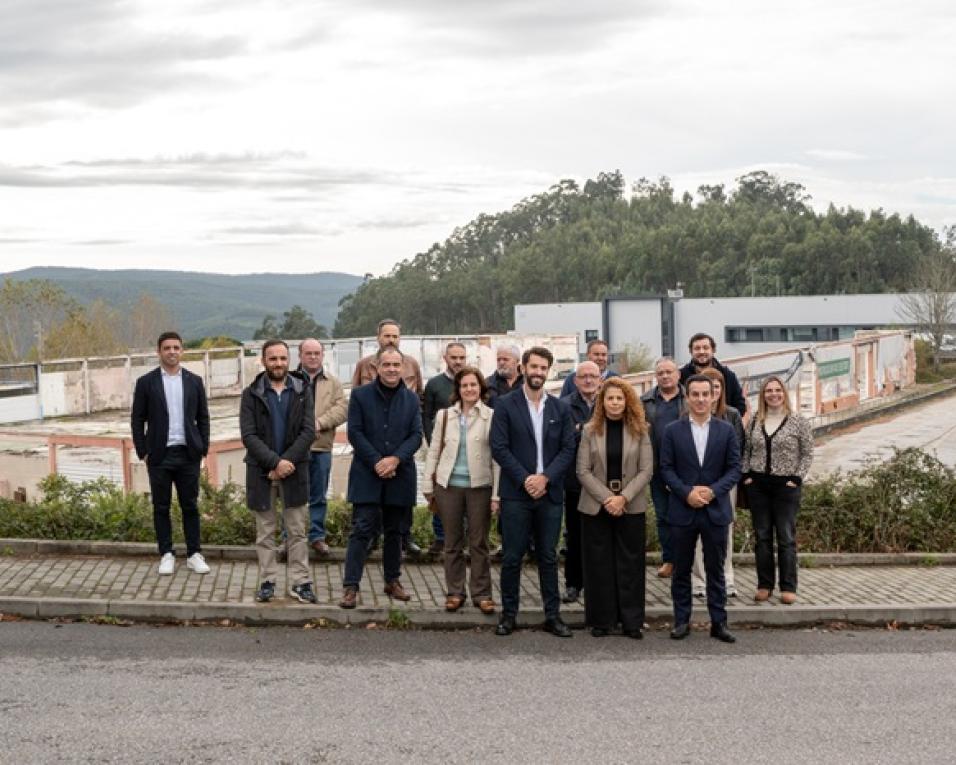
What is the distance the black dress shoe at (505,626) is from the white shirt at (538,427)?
110 centimetres

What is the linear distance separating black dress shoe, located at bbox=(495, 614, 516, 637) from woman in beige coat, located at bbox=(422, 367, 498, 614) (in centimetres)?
28

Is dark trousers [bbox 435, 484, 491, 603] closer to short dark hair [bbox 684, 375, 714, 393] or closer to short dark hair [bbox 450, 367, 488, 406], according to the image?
short dark hair [bbox 450, 367, 488, 406]

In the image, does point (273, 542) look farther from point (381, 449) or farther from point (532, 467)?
point (532, 467)

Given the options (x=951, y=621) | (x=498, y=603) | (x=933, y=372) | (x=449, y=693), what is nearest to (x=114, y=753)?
(x=449, y=693)

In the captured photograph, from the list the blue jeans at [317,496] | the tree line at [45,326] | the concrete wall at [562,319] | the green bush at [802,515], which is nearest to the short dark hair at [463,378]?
the blue jeans at [317,496]

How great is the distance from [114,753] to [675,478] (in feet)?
14.5

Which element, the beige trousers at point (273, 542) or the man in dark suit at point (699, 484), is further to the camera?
the beige trousers at point (273, 542)

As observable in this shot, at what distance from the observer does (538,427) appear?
8.84 metres

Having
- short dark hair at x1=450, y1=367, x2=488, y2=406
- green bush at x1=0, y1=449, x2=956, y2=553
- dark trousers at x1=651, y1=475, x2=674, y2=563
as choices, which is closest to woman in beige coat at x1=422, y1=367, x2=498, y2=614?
short dark hair at x1=450, y1=367, x2=488, y2=406

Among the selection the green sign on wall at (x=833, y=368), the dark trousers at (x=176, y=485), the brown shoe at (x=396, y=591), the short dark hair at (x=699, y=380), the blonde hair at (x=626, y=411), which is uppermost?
the short dark hair at (x=699, y=380)

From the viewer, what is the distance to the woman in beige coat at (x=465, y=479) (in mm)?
9023

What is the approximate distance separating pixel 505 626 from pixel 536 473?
1.14m

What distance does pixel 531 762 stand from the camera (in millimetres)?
6020

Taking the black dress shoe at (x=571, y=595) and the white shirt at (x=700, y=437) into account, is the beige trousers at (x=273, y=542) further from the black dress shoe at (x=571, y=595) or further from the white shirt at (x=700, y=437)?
the white shirt at (x=700, y=437)
